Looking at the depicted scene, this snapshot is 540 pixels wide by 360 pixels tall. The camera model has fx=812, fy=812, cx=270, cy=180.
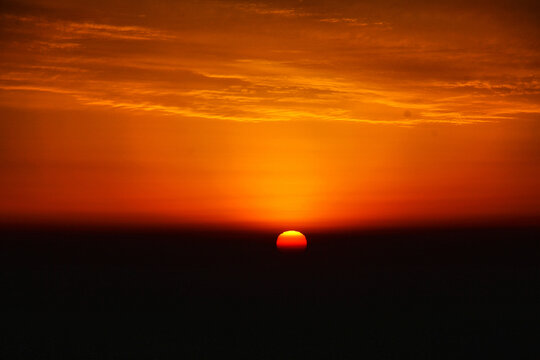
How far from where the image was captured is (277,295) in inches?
1062

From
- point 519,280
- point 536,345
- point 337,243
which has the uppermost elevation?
point 536,345

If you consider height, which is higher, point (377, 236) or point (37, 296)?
point (37, 296)

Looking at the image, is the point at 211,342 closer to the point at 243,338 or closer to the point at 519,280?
the point at 243,338

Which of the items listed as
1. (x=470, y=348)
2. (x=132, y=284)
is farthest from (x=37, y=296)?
(x=470, y=348)

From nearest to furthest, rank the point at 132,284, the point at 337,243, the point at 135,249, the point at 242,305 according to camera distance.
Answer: the point at 242,305 < the point at 132,284 < the point at 135,249 < the point at 337,243

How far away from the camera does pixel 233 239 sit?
44500 mm

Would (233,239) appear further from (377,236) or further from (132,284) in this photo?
(132,284)

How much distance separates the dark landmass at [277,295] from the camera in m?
20.8

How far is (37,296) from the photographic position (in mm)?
27188

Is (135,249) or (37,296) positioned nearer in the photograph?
(37,296)

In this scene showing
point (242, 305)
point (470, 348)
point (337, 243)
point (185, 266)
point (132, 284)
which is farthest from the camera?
point (337, 243)

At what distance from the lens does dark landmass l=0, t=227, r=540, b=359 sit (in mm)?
20766

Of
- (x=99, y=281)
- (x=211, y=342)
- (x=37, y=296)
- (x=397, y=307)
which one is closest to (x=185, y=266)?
(x=99, y=281)

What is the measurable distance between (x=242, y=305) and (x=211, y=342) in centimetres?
461
